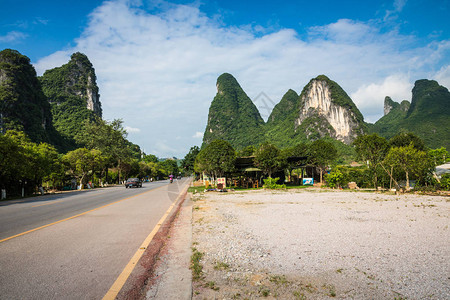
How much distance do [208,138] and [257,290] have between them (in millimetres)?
176947

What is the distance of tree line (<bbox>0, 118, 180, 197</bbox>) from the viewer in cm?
2345

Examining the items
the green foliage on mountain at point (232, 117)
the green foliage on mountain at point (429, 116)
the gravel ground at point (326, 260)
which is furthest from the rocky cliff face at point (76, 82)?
the green foliage on mountain at point (429, 116)

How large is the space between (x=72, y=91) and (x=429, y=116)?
180495 millimetres

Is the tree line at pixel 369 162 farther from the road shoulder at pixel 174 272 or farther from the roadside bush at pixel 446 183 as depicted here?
the road shoulder at pixel 174 272

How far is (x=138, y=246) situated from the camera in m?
5.83

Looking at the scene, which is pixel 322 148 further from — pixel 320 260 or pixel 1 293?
pixel 1 293

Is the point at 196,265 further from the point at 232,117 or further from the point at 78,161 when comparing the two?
the point at 232,117

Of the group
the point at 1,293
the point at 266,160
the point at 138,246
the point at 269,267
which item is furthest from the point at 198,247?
the point at 266,160

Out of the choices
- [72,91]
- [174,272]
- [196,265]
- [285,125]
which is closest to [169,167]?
[72,91]

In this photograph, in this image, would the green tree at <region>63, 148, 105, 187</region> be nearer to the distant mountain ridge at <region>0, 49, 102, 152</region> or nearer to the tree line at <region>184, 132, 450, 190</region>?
the tree line at <region>184, 132, 450, 190</region>

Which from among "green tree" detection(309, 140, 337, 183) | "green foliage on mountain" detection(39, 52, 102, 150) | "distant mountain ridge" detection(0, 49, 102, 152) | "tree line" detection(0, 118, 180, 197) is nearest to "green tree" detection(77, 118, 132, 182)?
"tree line" detection(0, 118, 180, 197)

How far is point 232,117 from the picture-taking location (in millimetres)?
174000

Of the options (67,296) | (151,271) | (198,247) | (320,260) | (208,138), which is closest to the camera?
(67,296)

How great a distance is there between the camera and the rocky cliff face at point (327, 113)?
435 feet
